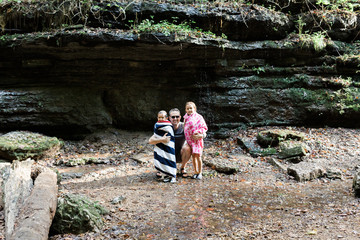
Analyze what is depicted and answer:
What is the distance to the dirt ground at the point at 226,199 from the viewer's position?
3.44m

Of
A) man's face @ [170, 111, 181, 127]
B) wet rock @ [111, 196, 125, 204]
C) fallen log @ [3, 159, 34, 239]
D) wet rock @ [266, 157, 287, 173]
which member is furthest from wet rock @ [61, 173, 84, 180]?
wet rock @ [266, 157, 287, 173]

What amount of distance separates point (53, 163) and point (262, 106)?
297 inches

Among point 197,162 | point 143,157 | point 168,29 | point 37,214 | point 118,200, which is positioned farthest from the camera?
point 168,29

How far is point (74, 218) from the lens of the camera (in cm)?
345

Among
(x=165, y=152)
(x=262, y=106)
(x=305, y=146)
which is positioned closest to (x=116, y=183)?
(x=165, y=152)

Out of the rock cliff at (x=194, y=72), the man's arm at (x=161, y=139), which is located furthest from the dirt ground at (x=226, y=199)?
the rock cliff at (x=194, y=72)

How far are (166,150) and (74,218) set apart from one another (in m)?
2.58

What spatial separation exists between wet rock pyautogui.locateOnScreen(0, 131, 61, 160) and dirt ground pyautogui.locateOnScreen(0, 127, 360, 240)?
0.46 m

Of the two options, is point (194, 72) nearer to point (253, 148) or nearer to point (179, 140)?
point (253, 148)

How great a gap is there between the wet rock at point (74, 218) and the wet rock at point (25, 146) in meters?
4.71

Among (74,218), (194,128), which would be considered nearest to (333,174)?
(194,128)

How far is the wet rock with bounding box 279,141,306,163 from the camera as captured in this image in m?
7.00

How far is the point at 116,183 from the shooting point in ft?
19.4

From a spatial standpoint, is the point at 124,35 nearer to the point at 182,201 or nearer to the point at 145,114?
the point at 145,114
